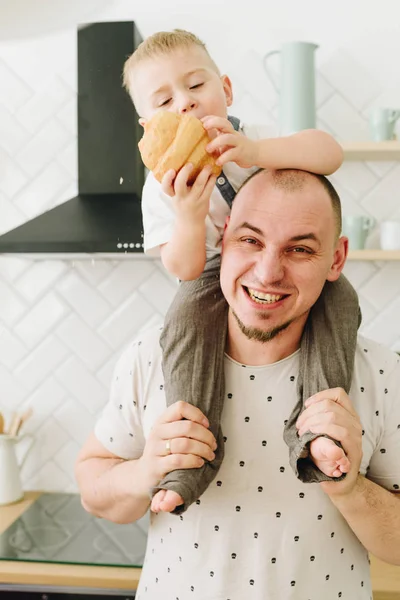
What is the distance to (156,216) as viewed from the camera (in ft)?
3.39

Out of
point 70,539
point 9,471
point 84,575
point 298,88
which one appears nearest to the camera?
point 84,575

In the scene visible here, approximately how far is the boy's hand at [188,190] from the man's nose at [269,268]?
14 centimetres

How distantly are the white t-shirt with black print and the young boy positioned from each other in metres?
0.07

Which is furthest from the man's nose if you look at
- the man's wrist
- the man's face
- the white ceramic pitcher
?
the white ceramic pitcher

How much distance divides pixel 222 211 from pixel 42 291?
1.28m

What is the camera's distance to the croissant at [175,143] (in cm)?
84

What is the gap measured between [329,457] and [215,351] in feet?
0.92

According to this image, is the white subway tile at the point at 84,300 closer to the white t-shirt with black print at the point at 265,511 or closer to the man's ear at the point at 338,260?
the white t-shirt with black print at the point at 265,511

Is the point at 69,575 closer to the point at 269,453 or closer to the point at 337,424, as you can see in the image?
the point at 269,453

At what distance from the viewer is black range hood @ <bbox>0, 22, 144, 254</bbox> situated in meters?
1.83

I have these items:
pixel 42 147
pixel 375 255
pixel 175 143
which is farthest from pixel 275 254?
pixel 42 147

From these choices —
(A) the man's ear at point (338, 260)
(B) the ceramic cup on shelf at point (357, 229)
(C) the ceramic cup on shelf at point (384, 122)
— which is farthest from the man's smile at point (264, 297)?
(C) the ceramic cup on shelf at point (384, 122)

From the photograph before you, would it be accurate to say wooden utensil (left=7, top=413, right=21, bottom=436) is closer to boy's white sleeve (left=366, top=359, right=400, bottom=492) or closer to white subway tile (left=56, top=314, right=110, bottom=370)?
white subway tile (left=56, top=314, right=110, bottom=370)

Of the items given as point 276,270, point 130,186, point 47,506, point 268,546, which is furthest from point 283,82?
point 47,506
